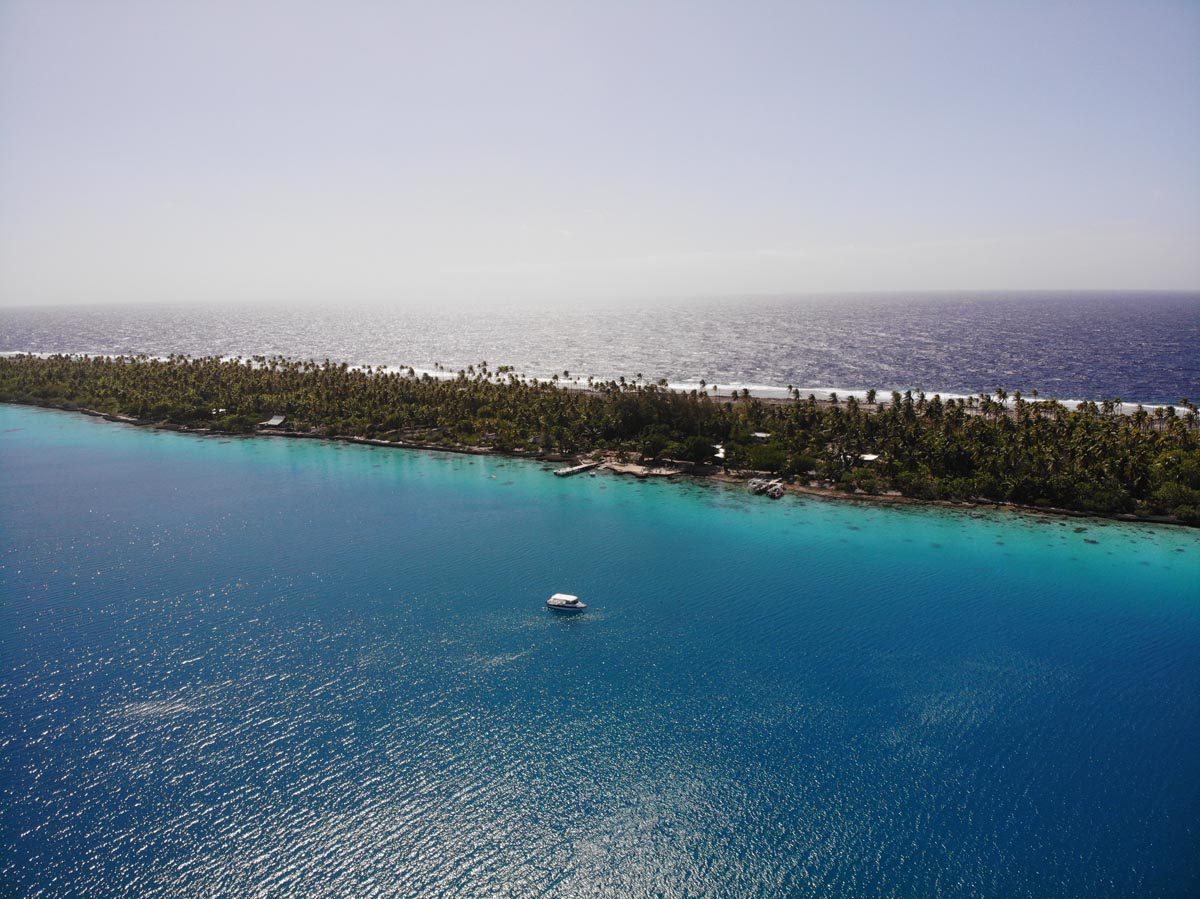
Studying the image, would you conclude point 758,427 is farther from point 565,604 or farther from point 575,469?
point 565,604

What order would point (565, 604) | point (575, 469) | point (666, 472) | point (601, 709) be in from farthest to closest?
point (575, 469) < point (666, 472) < point (565, 604) < point (601, 709)

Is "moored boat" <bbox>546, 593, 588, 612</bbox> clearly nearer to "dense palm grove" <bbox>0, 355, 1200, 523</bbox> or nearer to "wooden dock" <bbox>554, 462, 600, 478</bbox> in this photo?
"wooden dock" <bbox>554, 462, 600, 478</bbox>

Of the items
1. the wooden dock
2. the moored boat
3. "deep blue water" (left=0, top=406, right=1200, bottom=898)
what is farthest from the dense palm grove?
the moored boat

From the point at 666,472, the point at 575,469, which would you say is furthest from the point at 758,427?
the point at 575,469

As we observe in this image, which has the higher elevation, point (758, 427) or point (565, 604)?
point (758, 427)

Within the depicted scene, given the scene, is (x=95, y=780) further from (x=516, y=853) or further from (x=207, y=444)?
(x=207, y=444)

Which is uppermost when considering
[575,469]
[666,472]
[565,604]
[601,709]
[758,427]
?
[758,427]

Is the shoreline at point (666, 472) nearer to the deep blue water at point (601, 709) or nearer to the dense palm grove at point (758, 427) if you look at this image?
the dense palm grove at point (758, 427)
